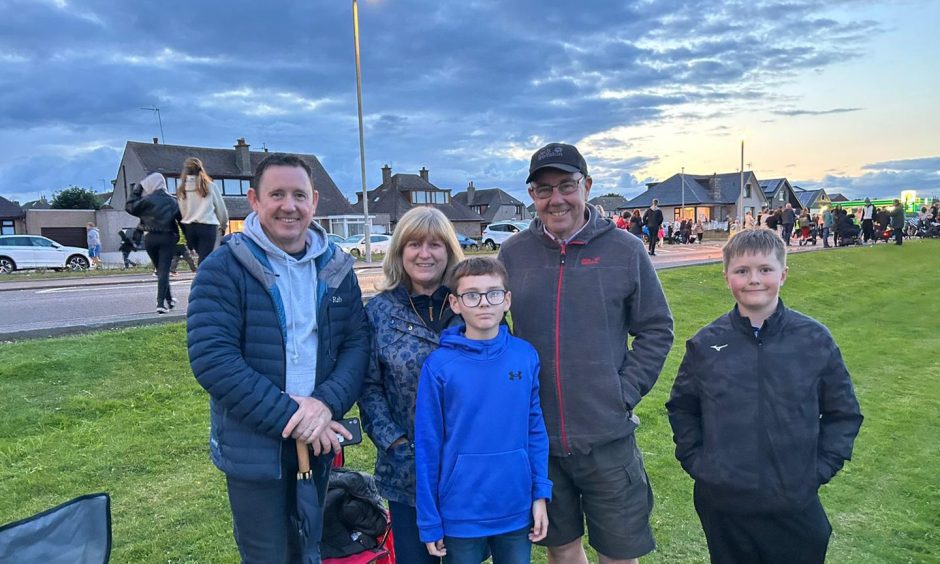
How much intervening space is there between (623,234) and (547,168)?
53 cm

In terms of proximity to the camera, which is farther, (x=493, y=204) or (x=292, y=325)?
(x=493, y=204)

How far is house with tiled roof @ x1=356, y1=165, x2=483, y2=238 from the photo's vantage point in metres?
61.5

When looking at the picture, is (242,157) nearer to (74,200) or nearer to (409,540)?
(74,200)

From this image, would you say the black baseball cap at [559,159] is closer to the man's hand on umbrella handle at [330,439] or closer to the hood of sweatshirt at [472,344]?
the hood of sweatshirt at [472,344]

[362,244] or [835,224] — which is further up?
[835,224]

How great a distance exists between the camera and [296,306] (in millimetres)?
2570

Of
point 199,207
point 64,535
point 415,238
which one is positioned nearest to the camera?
point 64,535

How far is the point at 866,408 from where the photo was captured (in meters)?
7.30

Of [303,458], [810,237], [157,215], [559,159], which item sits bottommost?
[810,237]

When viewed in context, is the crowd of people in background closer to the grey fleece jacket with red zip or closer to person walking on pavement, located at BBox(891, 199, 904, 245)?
person walking on pavement, located at BBox(891, 199, 904, 245)

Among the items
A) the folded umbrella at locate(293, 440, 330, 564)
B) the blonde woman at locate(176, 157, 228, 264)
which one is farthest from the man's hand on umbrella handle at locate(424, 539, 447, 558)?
the blonde woman at locate(176, 157, 228, 264)

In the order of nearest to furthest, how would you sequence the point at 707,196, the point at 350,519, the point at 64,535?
1. the point at 64,535
2. the point at 350,519
3. the point at 707,196

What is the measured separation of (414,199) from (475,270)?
6212 centimetres

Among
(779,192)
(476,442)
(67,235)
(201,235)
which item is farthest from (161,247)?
(779,192)
